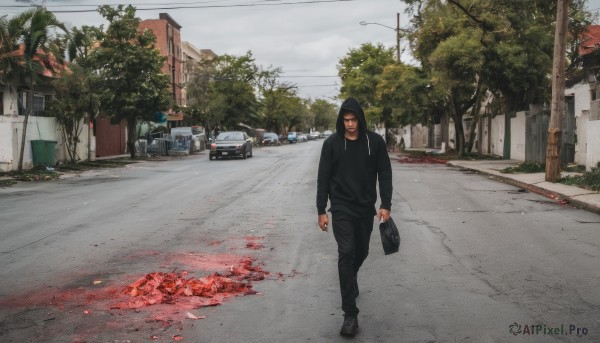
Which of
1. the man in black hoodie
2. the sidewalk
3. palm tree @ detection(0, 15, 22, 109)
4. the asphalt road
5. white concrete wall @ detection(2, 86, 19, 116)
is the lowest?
the asphalt road

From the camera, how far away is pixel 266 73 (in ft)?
287

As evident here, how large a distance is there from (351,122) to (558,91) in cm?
1426

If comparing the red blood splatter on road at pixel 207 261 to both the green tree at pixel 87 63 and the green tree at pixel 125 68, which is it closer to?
the green tree at pixel 87 63

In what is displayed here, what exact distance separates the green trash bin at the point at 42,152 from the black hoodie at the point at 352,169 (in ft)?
73.8

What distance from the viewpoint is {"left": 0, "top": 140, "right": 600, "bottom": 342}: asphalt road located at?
16.7ft

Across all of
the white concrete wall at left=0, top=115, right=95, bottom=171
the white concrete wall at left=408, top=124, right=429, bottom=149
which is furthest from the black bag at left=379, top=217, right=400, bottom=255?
the white concrete wall at left=408, top=124, right=429, bottom=149

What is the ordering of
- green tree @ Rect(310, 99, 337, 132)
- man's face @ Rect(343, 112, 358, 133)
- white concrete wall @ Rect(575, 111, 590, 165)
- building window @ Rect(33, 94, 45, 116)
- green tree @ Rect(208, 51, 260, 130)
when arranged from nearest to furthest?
1. man's face @ Rect(343, 112, 358, 133)
2. white concrete wall @ Rect(575, 111, 590, 165)
3. building window @ Rect(33, 94, 45, 116)
4. green tree @ Rect(208, 51, 260, 130)
5. green tree @ Rect(310, 99, 337, 132)

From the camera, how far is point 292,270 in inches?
283

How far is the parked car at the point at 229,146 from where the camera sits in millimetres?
34875

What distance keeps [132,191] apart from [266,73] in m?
72.1

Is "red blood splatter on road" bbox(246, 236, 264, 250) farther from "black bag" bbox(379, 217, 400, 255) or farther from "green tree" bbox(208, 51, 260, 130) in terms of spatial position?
"green tree" bbox(208, 51, 260, 130)

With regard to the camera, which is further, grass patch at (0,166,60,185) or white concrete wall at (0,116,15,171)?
white concrete wall at (0,116,15,171)

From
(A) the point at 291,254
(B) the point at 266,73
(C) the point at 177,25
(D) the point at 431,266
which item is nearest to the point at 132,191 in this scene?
(A) the point at 291,254

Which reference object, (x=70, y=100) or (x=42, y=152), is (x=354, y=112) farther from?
(x=70, y=100)
